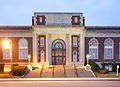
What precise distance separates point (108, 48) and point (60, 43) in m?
11.1

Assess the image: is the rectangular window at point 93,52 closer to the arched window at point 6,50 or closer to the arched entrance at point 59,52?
the arched entrance at point 59,52

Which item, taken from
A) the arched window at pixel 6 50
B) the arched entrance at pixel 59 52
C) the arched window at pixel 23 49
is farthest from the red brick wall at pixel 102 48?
the arched window at pixel 6 50

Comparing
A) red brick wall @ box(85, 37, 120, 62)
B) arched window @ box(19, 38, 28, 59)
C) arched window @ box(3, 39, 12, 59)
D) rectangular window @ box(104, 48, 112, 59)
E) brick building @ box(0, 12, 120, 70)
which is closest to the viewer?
brick building @ box(0, 12, 120, 70)

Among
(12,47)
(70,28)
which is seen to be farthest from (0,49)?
(70,28)

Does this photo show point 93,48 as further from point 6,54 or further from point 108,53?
point 6,54

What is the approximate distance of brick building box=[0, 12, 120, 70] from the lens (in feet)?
73.4

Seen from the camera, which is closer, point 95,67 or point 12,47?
point 95,67

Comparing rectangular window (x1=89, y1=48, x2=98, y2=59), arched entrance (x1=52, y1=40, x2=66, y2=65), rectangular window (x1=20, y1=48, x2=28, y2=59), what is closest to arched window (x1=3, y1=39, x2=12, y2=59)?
rectangular window (x1=20, y1=48, x2=28, y2=59)

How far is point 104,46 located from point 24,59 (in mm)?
18435

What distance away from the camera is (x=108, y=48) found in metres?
23.7

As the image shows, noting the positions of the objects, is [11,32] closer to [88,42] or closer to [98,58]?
[88,42]

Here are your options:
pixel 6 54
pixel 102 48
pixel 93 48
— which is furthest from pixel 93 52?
pixel 6 54

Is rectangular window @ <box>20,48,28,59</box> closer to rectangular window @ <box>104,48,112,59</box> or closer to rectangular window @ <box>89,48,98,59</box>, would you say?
rectangular window @ <box>89,48,98,59</box>

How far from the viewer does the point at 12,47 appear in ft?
76.3
